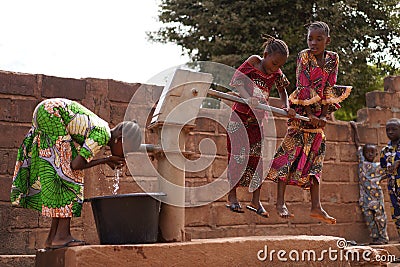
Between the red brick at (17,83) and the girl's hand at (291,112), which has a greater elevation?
the red brick at (17,83)

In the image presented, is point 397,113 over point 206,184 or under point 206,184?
over

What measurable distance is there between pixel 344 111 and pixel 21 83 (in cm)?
1342

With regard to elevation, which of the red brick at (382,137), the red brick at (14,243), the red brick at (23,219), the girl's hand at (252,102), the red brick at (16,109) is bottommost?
the red brick at (14,243)

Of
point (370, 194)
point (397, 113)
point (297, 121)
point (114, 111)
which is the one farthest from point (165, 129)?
point (397, 113)

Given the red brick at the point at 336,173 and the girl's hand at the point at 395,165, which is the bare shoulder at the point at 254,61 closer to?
the girl's hand at the point at 395,165

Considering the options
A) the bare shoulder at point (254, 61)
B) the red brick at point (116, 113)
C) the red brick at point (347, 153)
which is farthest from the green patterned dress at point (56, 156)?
→ the red brick at point (347, 153)

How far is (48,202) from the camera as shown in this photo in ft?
11.6

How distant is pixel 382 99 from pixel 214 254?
581 centimetres

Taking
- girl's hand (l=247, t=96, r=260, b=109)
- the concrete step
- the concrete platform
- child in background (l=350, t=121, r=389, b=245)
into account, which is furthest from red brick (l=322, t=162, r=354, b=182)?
the concrete step

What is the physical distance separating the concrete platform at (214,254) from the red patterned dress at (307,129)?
2.20ft

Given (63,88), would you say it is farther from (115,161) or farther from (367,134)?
(367,134)

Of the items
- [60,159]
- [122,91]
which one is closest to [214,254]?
[60,159]

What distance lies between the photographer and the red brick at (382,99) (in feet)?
28.0

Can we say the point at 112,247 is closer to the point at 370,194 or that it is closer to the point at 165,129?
the point at 165,129
